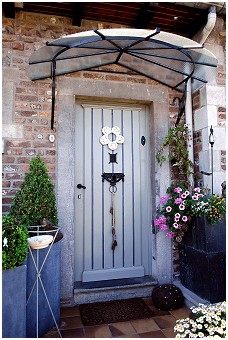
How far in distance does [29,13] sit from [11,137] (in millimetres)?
1413

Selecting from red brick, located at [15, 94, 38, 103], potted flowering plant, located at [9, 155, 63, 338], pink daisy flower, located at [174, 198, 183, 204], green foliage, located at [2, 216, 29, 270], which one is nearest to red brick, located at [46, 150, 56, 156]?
potted flowering plant, located at [9, 155, 63, 338]

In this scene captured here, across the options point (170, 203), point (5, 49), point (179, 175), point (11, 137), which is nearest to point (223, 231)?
point (170, 203)

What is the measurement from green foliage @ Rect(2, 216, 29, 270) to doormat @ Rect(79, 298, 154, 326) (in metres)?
1.09

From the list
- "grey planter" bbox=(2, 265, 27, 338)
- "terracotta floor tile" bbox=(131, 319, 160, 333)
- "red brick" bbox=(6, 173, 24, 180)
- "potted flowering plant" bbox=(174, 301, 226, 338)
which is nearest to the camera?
"potted flowering plant" bbox=(174, 301, 226, 338)

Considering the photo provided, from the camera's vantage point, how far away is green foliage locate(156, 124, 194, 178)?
3.18m

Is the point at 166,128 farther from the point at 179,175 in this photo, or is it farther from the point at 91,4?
the point at 91,4

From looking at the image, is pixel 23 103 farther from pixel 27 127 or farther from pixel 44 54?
pixel 44 54

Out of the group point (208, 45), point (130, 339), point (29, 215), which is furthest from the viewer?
point (208, 45)

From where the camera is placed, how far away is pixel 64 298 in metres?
2.86

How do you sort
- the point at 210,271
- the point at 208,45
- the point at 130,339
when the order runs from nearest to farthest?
the point at 130,339 < the point at 210,271 < the point at 208,45

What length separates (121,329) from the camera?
242 centimetres

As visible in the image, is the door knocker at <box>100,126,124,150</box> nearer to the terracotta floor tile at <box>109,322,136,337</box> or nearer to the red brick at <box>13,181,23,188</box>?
the red brick at <box>13,181,23,188</box>

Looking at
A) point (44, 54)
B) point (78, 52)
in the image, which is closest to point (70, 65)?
point (78, 52)

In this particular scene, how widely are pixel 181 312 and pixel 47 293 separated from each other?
1385mm
